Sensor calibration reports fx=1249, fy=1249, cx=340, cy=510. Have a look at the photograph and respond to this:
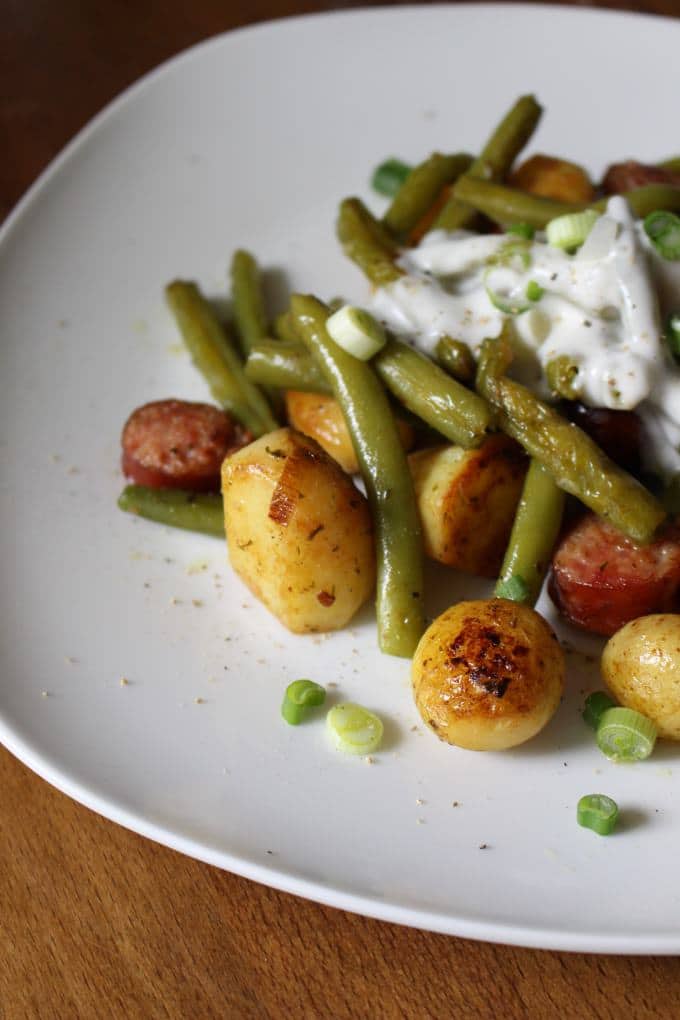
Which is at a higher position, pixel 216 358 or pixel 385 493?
pixel 216 358

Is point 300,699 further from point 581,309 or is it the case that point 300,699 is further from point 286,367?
point 581,309

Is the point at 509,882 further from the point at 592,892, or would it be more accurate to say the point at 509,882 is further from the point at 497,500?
the point at 497,500

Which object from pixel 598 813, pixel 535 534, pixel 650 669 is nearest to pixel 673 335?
pixel 535 534

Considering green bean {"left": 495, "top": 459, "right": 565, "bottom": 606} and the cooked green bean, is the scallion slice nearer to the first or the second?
green bean {"left": 495, "top": 459, "right": 565, "bottom": 606}

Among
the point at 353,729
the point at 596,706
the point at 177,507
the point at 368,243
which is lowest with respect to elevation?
the point at 596,706

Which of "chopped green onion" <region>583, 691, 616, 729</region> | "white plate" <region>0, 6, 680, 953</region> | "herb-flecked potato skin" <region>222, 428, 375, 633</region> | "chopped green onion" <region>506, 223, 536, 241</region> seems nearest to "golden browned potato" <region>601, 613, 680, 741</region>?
"chopped green onion" <region>583, 691, 616, 729</region>

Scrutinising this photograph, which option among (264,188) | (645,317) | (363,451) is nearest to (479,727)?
(363,451)
